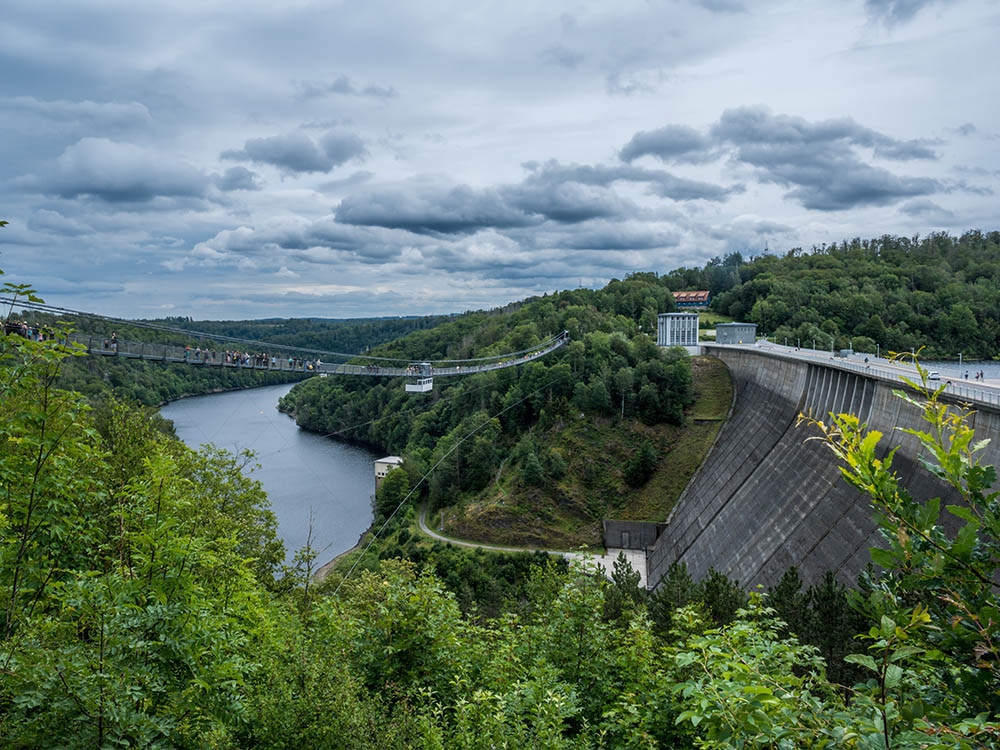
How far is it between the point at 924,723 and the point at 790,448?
28.9m

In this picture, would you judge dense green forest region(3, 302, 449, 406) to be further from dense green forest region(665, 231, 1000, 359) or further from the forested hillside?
dense green forest region(665, 231, 1000, 359)

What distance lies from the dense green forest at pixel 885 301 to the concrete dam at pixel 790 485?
19.6m

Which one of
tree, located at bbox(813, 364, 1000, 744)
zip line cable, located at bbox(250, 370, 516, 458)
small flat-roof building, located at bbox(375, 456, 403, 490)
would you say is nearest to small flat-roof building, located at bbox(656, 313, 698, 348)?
zip line cable, located at bbox(250, 370, 516, 458)

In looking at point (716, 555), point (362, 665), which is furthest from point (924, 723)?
point (716, 555)

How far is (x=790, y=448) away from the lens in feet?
92.4

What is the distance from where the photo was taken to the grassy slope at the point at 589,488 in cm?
4147

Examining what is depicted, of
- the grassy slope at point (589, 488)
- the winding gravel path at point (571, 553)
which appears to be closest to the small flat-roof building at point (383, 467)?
the winding gravel path at point (571, 553)

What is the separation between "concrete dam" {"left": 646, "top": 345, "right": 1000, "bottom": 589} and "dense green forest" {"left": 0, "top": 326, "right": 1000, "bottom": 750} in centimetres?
1051

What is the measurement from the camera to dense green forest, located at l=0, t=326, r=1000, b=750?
215 cm

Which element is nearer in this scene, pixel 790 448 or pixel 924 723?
pixel 924 723

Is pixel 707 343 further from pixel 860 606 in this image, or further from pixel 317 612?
pixel 860 606

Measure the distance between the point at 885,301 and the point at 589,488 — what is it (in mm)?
46044

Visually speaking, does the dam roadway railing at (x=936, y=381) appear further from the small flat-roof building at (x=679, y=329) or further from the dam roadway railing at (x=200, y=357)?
the dam roadway railing at (x=200, y=357)

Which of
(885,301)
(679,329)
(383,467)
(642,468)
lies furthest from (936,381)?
(885,301)
